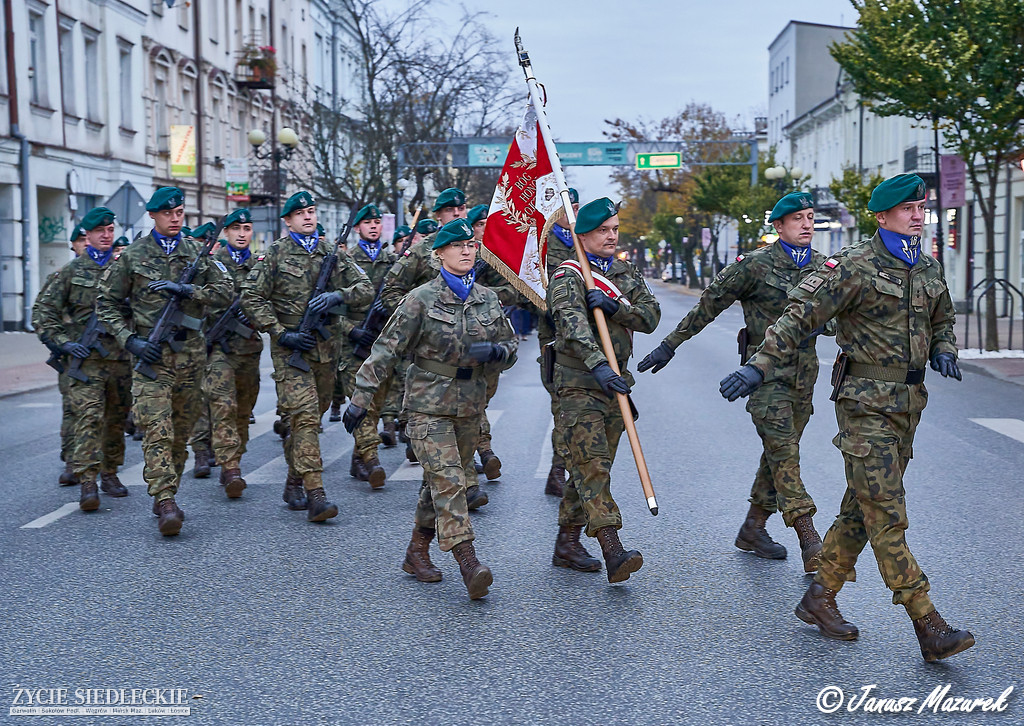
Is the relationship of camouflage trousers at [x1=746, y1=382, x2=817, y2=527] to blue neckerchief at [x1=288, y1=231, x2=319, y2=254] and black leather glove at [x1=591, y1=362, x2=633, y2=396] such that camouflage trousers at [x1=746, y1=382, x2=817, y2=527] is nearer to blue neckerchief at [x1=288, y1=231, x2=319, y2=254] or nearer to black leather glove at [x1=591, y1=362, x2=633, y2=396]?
black leather glove at [x1=591, y1=362, x2=633, y2=396]

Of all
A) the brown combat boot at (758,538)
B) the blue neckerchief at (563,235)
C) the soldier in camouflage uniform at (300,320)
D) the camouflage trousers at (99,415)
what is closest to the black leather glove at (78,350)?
the camouflage trousers at (99,415)

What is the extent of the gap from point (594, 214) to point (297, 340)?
255 cm

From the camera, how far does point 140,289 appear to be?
836 cm

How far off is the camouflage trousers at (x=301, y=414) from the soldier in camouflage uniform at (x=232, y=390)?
77 centimetres

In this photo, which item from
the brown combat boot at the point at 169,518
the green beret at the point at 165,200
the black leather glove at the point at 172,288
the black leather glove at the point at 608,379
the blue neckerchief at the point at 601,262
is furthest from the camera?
the green beret at the point at 165,200

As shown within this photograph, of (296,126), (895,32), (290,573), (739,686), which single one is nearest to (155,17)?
(296,126)

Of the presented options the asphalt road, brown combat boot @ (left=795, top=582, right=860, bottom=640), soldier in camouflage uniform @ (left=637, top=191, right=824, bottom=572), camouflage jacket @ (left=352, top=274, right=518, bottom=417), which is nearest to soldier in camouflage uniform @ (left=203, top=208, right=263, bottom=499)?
the asphalt road

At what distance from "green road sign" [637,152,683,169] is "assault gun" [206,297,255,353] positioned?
46.6 metres

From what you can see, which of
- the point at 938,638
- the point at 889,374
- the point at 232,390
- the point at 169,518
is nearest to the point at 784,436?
the point at 889,374

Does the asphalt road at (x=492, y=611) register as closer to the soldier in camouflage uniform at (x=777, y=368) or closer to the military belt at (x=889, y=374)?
the soldier in camouflage uniform at (x=777, y=368)

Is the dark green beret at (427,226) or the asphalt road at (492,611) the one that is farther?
the dark green beret at (427,226)

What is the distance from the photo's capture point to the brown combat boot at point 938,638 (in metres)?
5.00

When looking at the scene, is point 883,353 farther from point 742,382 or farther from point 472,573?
point 472,573

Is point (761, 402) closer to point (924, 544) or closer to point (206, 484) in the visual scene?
point (924, 544)
